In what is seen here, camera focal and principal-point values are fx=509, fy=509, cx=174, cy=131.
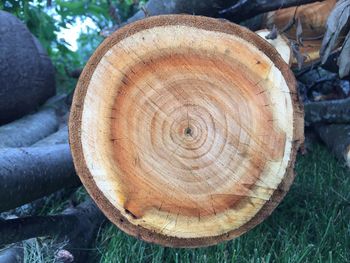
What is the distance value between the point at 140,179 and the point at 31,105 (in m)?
1.73

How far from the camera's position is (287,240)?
1.86m

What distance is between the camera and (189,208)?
1.54m

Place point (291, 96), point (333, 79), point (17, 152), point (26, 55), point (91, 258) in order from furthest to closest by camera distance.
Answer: point (333, 79) < point (26, 55) < point (91, 258) < point (17, 152) < point (291, 96)

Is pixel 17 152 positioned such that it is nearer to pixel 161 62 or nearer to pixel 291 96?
pixel 161 62

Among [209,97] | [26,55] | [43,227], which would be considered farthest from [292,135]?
[26,55]

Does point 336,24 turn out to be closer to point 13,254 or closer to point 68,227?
point 68,227

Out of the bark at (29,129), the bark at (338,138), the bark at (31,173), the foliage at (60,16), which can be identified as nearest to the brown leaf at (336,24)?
the bark at (338,138)

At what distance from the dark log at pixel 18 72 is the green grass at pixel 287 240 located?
1.11 meters

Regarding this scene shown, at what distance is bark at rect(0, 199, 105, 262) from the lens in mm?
1604

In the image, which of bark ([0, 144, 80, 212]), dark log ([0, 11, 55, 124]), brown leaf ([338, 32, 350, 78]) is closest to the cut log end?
bark ([0, 144, 80, 212])

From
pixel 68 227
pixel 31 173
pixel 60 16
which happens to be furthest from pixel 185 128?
pixel 60 16

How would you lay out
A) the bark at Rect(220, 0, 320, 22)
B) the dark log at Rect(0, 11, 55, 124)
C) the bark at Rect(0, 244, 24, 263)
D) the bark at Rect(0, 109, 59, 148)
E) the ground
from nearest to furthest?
the bark at Rect(0, 244, 24, 263) < the ground < the bark at Rect(220, 0, 320, 22) < the bark at Rect(0, 109, 59, 148) < the dark log at Rect(0, 11, 55, 124)

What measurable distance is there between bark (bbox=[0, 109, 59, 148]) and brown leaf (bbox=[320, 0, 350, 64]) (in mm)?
1485

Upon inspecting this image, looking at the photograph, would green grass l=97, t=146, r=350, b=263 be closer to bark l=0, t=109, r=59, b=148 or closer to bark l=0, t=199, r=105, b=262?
bark l=0, t=199, r=105, b=262
